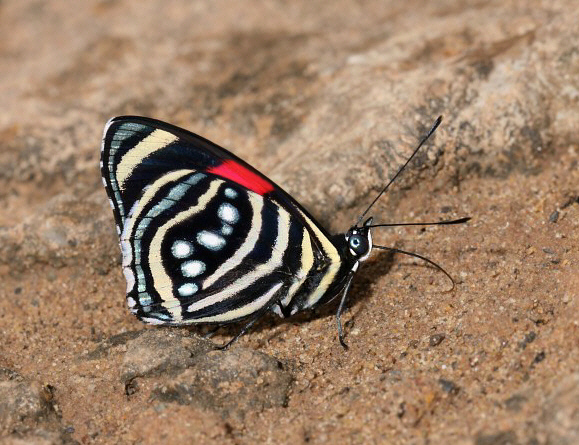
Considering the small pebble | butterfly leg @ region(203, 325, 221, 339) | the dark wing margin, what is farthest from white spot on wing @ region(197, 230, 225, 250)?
the small pebble

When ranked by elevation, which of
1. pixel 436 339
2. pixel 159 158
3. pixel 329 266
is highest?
pixel 159 158

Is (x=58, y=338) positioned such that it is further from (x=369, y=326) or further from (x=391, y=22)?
(x=391, y=22)

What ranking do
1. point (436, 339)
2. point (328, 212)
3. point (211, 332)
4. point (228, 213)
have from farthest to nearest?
point (328, 212), point (211, 332), point (228, 213), point (436, 339)

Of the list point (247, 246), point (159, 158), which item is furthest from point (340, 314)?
point (159, 158)

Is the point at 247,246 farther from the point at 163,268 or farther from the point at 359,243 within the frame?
the point at 359,243

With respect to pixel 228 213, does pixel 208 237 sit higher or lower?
lower

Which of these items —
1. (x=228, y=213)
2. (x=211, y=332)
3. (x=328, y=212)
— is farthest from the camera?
(x=328, y=212)

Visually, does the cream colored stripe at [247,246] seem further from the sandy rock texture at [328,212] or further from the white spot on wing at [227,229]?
the sandy rock texture at [328,212]
